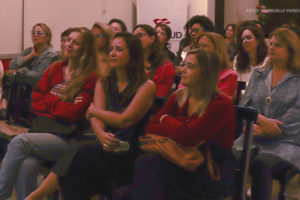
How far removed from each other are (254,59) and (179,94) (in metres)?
1.71

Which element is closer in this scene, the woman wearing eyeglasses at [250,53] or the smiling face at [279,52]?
the smiling face at [279,52]

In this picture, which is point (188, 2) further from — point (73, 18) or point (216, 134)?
point (216, 134)

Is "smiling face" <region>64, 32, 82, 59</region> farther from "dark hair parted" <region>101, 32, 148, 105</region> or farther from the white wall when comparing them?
the white wall

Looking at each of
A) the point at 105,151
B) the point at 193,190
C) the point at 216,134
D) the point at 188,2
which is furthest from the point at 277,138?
the point at 188,2

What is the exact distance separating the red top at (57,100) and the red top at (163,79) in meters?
0.92

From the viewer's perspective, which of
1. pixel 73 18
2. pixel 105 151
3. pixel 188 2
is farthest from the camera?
pixel 188 2

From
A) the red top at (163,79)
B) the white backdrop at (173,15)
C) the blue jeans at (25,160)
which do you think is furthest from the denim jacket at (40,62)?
the white backdrop at (173,15)

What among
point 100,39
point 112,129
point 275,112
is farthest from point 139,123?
point 100,39

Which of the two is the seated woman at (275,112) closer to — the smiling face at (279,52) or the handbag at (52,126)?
the smiling face at (279,52)

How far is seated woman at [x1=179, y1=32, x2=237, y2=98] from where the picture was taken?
3.57m

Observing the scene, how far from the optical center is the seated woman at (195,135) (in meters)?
2.46

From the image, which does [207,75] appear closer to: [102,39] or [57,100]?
[57,100]

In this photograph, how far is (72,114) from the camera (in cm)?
311

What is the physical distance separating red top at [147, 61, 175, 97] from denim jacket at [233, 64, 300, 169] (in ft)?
3.07
